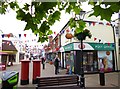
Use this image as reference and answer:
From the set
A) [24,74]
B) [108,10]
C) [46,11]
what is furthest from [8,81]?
[108,10]

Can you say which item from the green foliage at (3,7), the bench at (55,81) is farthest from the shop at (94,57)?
the green foliage at (3,7)

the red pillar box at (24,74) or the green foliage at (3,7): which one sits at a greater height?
the green foliage at (3,7)

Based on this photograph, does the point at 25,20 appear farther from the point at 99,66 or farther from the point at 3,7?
the point at 99,66

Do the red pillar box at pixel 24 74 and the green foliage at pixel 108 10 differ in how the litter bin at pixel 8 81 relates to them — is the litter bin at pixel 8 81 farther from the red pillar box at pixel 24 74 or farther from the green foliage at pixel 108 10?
the green foliage at pixel 108 10

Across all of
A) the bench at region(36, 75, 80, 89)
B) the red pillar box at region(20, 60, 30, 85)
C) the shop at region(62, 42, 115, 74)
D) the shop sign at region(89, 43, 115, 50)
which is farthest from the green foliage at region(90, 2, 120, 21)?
the shop sign at region(89, 43, 115, 50)

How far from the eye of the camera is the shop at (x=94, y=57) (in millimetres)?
16906

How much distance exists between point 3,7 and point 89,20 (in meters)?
14.2

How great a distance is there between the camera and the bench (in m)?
7.32

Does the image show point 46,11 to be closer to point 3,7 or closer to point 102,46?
point 3,7

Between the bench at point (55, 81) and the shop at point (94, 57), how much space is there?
9.07 meters

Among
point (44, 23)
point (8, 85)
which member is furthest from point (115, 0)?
point (8, 85)

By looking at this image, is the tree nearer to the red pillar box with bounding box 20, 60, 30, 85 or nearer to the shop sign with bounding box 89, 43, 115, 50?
the red pillar box with bounding box 20, 60, 30, 85

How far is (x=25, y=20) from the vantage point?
9.68 feet

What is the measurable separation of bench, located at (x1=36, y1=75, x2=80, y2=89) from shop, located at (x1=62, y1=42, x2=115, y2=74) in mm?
9073
